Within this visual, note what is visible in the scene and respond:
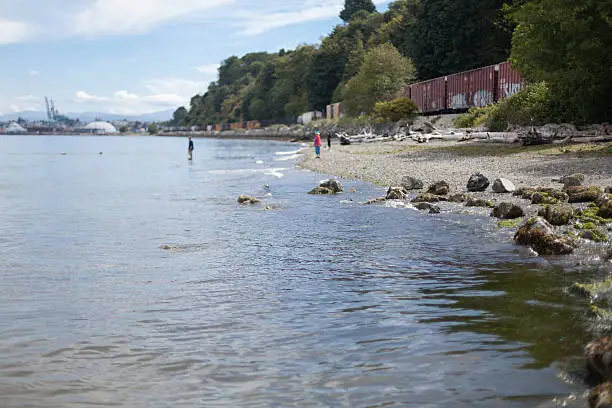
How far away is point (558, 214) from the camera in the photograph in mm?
13984

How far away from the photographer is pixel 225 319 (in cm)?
862

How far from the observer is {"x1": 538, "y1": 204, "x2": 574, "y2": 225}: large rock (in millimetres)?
13924

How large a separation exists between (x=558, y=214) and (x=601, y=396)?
9.53 m

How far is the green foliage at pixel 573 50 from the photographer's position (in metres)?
27.3

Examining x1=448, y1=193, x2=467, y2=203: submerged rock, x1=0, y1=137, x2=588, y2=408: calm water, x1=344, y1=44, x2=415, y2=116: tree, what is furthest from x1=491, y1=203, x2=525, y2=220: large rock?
x1=344, y1=44, x2=415, y2=116: tree

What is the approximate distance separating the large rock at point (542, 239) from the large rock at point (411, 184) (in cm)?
1070

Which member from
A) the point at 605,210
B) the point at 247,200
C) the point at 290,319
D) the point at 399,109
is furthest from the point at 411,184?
the point at 399,109

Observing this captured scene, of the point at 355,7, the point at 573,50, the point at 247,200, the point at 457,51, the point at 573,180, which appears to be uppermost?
the point at 355,7

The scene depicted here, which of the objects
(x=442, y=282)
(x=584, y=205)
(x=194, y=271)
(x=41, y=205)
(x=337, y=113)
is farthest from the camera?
(x=337, y=113)

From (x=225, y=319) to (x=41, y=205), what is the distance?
2012cm

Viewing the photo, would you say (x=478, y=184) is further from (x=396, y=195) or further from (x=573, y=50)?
(x=573, y=50)

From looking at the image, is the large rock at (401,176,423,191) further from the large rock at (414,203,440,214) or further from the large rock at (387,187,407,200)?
the large rock at (414,203,440,214)

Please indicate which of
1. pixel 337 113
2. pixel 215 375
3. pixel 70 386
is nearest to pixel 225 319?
pixel 215 375

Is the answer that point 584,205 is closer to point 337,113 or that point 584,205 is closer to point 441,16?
point 441,16
